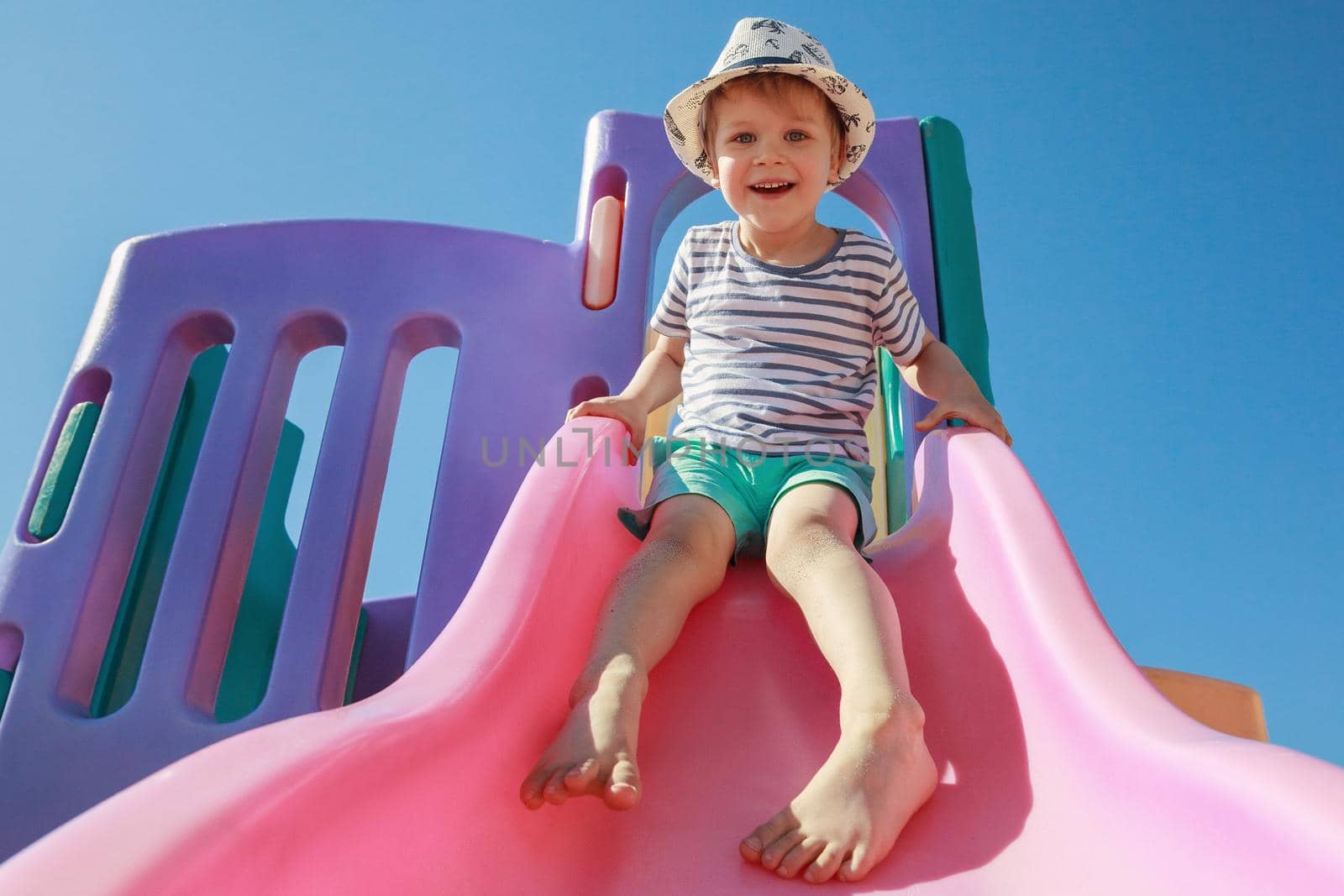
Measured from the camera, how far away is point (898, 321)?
1.72 meters

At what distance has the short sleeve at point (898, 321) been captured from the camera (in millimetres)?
1710

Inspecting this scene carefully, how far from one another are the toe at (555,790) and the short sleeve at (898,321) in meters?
1.08

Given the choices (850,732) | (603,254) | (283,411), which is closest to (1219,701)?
(850,732)

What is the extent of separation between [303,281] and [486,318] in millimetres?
431

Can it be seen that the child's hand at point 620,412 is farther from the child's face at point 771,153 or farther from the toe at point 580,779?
the toe at point 580,779

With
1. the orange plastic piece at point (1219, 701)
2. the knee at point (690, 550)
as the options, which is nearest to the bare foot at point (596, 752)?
the knee at point (690, 550)

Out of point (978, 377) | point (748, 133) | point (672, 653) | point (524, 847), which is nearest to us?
point (524, 847)

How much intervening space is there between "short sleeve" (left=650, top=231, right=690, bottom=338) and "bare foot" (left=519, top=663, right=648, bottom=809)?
0.91 meters

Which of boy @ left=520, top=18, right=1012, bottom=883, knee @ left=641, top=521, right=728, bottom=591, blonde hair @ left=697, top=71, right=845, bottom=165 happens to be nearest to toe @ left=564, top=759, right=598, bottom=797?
boy @ left=520, top=18, right=1012, bottom=883

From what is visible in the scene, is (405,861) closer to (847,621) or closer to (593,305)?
(847,621)

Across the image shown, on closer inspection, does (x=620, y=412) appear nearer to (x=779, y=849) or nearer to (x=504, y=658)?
(x=504, y=658)

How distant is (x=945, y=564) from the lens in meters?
1.38

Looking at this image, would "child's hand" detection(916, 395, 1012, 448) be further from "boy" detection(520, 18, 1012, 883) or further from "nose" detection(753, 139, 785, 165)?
"nose" detection(753, 139, 785, 165)

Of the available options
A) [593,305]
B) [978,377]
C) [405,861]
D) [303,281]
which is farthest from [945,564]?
[303,281]
